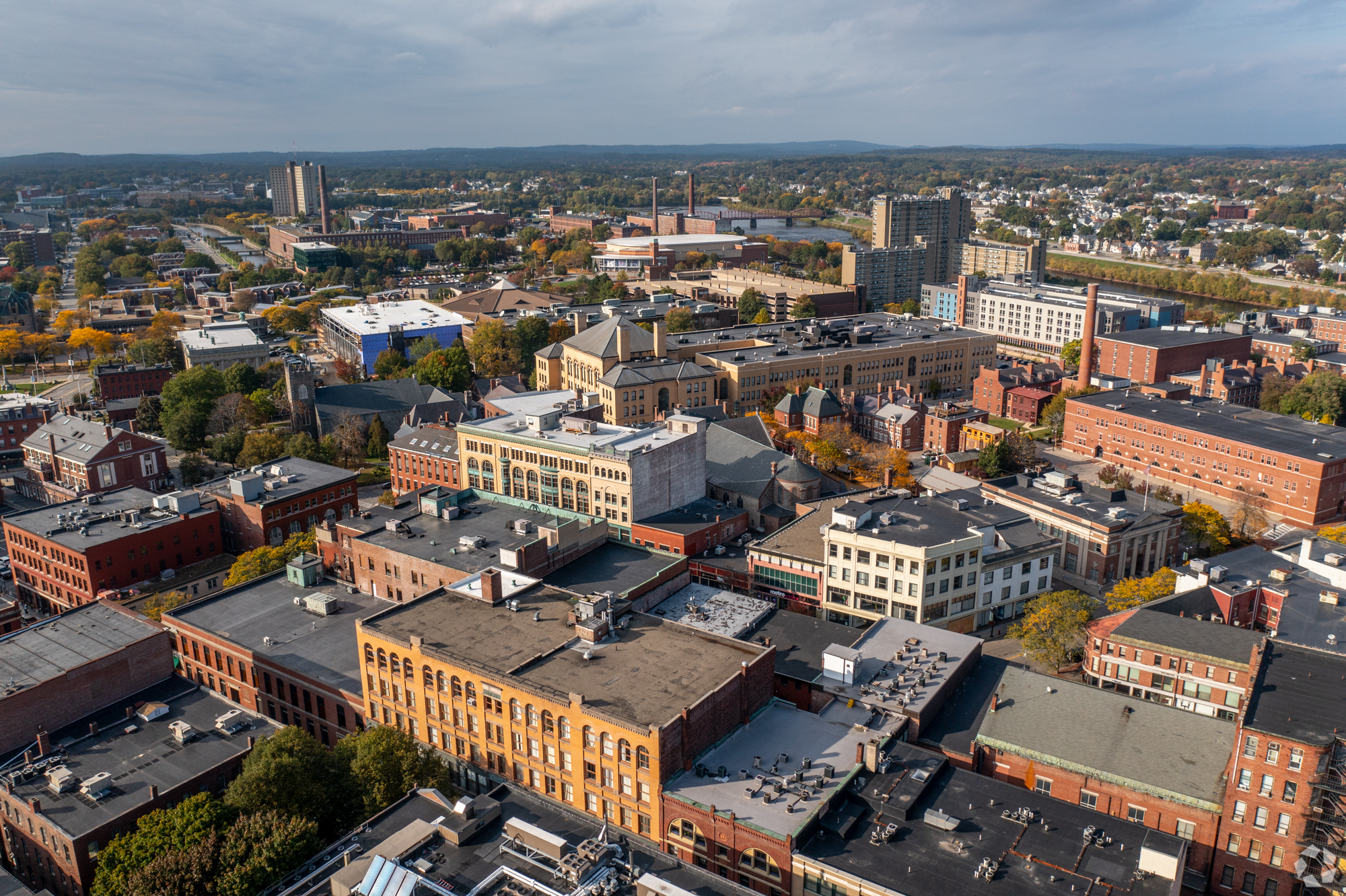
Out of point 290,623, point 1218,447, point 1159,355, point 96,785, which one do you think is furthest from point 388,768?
point 1159,355

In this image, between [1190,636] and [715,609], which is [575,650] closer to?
[715,609]

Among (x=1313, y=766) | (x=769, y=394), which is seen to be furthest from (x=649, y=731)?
(x=769, y=394)

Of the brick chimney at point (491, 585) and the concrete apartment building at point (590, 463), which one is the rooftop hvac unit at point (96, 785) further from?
the concrete apartment building at point (590, 463)

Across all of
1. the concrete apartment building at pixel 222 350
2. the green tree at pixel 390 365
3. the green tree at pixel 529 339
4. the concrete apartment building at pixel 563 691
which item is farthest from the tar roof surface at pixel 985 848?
the concrete apartment building at pixel 222 350

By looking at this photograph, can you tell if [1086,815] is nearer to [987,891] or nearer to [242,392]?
[987,891]

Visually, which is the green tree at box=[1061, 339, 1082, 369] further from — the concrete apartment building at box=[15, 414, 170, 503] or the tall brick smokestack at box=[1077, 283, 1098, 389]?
the concrete apartment building at box=[15, 414, 170, 503]
